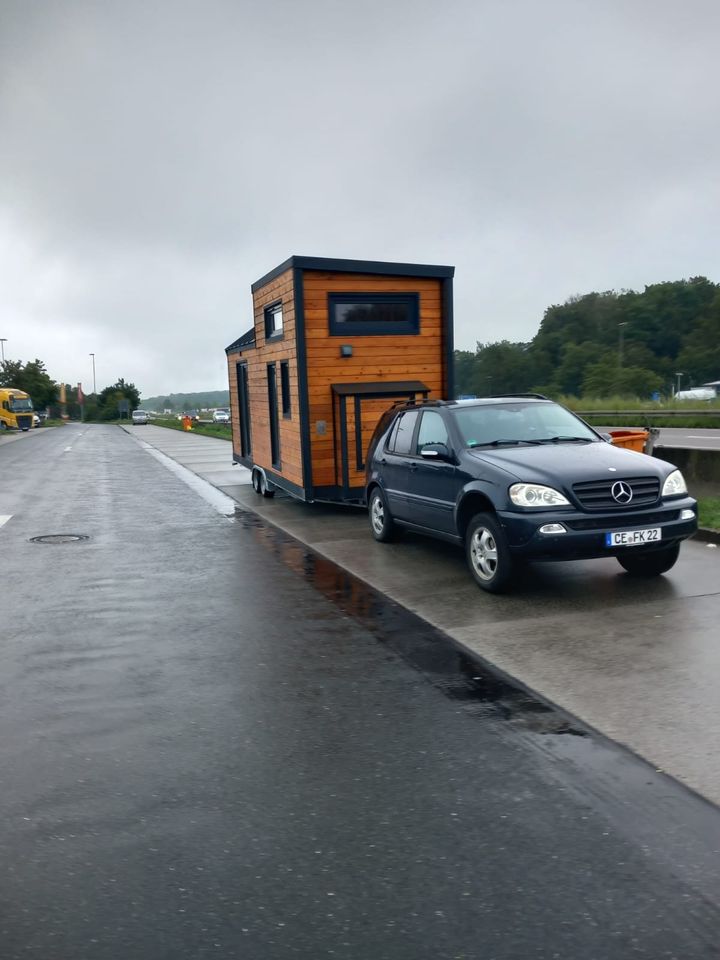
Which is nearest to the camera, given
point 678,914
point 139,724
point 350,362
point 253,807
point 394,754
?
point 678,914

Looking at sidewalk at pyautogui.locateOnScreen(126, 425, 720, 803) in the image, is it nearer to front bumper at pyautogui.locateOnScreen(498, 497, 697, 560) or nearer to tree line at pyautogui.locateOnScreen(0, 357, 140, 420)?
front bumper at pyautogui.locateOnScreen(498, 497, 697, 560)

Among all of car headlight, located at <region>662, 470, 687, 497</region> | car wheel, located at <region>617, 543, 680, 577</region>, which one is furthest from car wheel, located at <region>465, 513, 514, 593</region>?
car headlight, located at <region>662, 470, 687, 497</region>

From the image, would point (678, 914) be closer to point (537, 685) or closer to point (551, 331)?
point (537, 685)

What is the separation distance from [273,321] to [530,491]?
8.04 m

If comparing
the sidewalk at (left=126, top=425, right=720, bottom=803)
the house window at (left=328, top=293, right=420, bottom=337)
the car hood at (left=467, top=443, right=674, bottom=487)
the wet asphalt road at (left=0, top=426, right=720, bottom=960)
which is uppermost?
the house window at (left=328, top=293, right=420, bottom=337)

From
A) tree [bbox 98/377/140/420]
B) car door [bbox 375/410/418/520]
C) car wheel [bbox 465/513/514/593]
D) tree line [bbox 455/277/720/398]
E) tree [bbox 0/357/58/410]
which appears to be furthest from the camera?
tree [bbox 98/377/140/420]

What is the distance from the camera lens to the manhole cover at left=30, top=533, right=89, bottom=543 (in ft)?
35.0

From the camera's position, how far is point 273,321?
46.2ft

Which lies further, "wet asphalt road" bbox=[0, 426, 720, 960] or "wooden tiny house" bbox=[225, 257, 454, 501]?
"wooden tiny house" bbox=[225, 257, 454, 501]

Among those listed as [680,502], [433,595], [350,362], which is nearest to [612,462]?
[680,502]

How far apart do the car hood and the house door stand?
987 centimetres

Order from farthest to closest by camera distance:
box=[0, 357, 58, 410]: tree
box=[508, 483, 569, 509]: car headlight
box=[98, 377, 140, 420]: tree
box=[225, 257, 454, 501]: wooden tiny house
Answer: box=[98, 377, 140, 420]: tree → box=[0, 357, 58, 410]: tree → box=[225, 257, 454, 501]: wooden tiny house → box=[508, 483, 569, 509]: car headlight

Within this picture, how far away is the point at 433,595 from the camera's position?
736 centimetres

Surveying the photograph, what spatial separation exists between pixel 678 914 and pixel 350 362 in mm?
10407
